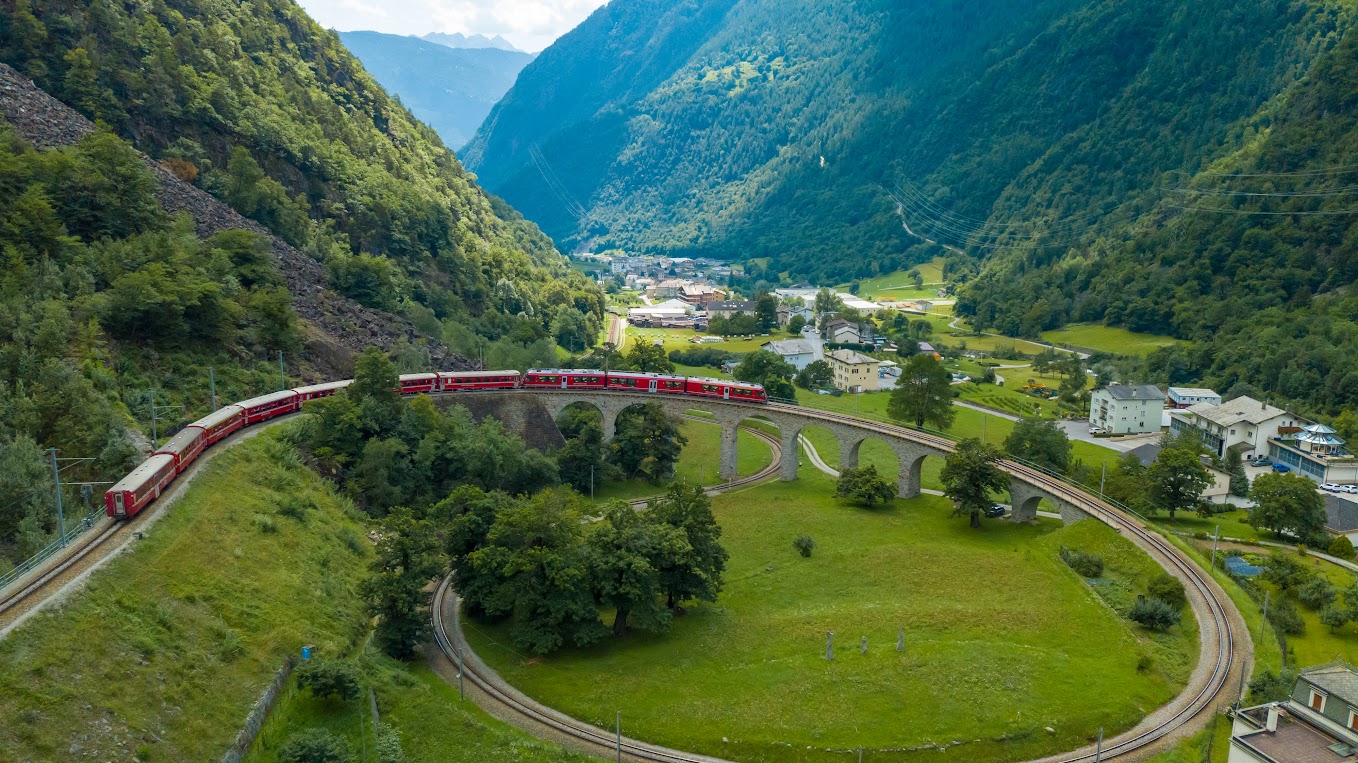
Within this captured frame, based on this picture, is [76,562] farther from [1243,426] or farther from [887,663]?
[1243,426]

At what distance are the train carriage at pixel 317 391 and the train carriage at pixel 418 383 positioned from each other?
195 inches

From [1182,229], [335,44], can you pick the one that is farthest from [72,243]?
[1182,229]

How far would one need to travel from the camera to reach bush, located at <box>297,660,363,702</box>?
3347 centimetres

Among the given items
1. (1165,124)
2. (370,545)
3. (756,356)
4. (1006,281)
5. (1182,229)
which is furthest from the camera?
(1165,124)

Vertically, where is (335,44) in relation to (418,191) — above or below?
above

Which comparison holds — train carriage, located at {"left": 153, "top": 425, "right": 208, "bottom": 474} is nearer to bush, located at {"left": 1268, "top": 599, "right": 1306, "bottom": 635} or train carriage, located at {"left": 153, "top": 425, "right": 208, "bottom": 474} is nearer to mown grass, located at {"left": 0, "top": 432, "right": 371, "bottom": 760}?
mown grass, located at {"left": 0, "top": 432, "right": 371, "bottom": 760}

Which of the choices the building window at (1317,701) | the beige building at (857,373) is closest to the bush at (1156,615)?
the building window at (1317,701)

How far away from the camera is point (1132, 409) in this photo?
9144 cm

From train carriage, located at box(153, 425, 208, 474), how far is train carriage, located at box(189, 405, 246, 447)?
0.63m

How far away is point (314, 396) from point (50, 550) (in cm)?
2766

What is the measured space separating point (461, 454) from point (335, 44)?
95152 millimetres

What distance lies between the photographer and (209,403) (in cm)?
5575

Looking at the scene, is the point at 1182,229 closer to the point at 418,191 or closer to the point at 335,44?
the point at 418,191

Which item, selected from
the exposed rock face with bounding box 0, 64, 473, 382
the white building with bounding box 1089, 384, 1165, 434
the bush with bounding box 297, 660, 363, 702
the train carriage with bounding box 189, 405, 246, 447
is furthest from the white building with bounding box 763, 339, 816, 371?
the bush with bounding box 297, 660, 363, 702
